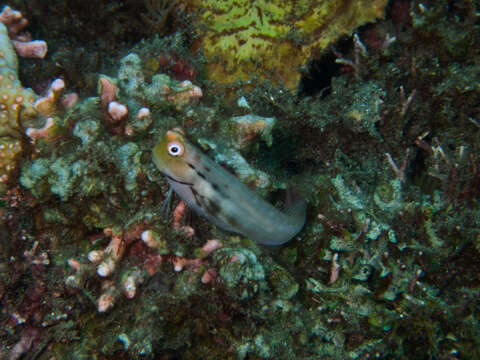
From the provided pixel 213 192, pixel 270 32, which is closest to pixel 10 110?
pixel 213 192

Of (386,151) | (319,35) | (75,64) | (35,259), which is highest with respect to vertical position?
(319,35)

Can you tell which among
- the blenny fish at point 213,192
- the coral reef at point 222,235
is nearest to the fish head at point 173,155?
the blenny fish at point 213,192

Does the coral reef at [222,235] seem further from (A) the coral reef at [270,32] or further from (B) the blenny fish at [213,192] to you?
(A) the coral reef at [270,32]

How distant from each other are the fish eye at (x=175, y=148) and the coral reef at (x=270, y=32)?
2182mm

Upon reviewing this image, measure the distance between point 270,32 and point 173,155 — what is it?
113 inches

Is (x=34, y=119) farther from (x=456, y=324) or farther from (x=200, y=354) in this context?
(x=456, y=324)

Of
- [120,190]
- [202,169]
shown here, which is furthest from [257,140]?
[120,190]

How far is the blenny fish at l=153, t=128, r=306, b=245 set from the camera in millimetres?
3004

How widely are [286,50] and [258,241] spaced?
3.02 m

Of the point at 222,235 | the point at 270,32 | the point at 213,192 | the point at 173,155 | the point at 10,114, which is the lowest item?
the point at 222,235

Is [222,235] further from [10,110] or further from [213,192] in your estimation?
[10,110]

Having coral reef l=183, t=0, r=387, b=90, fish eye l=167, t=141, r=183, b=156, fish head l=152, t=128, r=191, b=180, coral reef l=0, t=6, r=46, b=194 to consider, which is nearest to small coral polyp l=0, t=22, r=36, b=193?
coral reef l=0, t=6, r=46, b=194

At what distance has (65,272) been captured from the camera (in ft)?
10.2

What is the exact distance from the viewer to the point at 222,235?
330 centimetres
